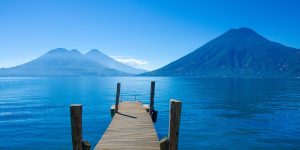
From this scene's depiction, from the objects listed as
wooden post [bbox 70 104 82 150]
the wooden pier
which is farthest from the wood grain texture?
wooden post [bbox 70 104 82 150]

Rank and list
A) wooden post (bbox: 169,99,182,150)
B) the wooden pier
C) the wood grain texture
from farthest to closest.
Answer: the wood grain texture < the wooden pier < wooden post (bbox: 169,99,182,150)

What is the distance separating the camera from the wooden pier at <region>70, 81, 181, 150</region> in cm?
1019

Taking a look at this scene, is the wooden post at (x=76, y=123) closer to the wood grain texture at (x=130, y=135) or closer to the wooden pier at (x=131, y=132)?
the wooden pier at (x=131, y=132)

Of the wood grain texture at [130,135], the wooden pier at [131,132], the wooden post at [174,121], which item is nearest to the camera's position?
the wooden post at [174,121]

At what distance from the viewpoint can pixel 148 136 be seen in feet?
50.1

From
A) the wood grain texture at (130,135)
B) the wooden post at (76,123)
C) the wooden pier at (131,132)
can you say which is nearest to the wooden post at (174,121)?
the wooden pier at (131,132)

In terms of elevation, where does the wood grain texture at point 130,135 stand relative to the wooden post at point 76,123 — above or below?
below

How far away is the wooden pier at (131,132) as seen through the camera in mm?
10188

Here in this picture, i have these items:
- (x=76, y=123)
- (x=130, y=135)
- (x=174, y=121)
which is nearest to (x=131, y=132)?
(x=130, y=135)

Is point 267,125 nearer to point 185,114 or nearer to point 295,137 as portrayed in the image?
point 295,137

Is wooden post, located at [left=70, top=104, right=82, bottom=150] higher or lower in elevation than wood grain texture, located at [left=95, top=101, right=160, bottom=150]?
higher

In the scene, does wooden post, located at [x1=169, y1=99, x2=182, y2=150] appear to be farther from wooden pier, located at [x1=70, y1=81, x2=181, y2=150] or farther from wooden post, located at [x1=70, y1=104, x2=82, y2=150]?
wooden post, located at [x1=70, y1=104, x2=82, y2=150]

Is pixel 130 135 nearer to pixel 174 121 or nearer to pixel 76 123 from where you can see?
pixel 76 123

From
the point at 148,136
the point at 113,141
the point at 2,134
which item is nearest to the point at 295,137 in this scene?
the point at 148,136
